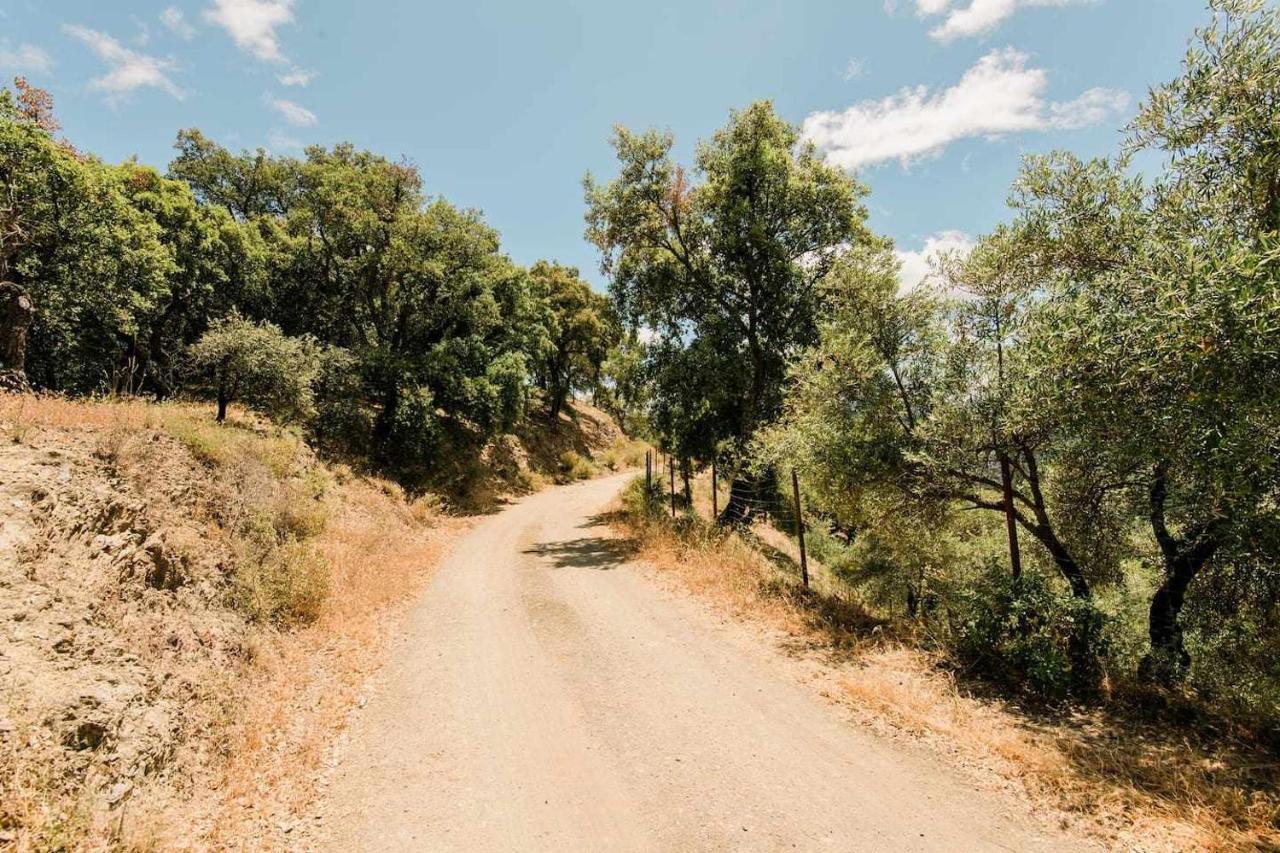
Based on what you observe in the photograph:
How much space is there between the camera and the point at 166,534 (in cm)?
807

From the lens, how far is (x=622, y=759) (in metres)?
6.00

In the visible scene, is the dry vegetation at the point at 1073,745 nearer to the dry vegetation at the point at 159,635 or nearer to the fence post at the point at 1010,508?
the fence post at the point at 1010,508

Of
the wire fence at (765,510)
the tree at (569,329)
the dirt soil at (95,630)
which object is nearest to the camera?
the dirt soil at (95,630)

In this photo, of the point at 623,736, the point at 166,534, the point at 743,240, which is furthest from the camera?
the point at 743,240

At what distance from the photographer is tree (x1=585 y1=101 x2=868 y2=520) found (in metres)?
17.0

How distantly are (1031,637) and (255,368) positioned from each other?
66.4 ft

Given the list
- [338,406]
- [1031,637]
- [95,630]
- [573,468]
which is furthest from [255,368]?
[573,468]

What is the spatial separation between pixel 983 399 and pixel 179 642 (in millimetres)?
12578

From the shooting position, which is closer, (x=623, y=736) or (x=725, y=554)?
(x=623, y=736)

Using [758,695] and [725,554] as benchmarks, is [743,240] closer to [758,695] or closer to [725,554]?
[725,554]

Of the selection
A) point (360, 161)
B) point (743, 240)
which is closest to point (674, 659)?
point (743, 240)

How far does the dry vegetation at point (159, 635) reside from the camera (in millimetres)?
4688

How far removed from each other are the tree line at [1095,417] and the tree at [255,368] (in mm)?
15345

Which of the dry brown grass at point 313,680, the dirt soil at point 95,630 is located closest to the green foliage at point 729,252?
the dry brown grass at point 313,680
